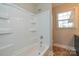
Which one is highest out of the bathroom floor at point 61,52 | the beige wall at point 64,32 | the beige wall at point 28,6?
the beige wall at point 28,6

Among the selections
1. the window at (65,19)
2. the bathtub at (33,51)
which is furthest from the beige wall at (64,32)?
the bathtub at (33,51)

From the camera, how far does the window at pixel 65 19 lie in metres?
1.45

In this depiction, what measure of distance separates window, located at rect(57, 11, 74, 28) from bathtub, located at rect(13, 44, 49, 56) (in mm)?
323

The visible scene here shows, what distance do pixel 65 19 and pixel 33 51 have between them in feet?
1.72

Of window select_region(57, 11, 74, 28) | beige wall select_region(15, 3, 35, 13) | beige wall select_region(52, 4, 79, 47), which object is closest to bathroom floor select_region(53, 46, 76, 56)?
beige wall select_region(52, 4, 79, 47)

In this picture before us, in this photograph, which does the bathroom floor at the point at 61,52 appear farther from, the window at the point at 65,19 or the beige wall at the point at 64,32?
the window at the point at 65,19

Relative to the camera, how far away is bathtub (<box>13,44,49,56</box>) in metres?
1.44

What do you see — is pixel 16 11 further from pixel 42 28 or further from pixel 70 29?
pixel 70 29

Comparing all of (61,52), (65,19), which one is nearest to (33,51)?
(61,52)

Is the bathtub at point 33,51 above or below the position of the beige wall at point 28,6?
below

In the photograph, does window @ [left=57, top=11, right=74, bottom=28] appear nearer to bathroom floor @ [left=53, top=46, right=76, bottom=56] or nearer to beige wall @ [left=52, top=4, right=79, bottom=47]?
beige wall @ [left=52, top=4, right=79, bottom=47]

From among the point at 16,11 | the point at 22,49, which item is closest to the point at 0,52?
the point at 22,49

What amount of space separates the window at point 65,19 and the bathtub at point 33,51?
32cm

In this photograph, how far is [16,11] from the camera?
1429 mm
